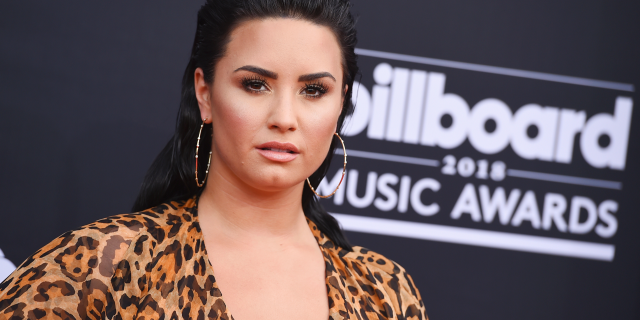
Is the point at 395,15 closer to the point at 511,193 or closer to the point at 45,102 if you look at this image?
the point at 511,193

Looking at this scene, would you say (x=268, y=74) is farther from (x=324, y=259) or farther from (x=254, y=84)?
(x=324, y=259)

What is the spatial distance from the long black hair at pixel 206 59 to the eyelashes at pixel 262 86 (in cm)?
14

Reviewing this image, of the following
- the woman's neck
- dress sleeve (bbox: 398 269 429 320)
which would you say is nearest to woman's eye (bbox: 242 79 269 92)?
the woman's neck

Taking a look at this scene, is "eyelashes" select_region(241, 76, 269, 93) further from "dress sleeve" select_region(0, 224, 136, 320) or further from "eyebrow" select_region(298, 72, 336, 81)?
"dress sleeve" select_region(0, 224, 136, 320)

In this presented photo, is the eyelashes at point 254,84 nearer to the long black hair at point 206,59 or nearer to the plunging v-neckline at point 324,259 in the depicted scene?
the long black hair at point 206,59

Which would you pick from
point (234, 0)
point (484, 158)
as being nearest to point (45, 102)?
point (234, 0)

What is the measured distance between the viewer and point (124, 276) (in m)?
1.52

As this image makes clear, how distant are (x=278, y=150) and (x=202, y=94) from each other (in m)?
0.33


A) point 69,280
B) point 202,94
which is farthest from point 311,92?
point 69,280

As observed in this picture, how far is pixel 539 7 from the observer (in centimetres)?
297

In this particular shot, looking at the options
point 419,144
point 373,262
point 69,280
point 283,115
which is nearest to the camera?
point 69,280

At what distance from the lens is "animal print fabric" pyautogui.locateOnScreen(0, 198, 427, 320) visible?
145 centimetres

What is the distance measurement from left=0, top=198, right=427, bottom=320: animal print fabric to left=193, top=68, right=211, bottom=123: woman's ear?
0.31 m

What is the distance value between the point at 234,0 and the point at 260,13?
0.38ft
